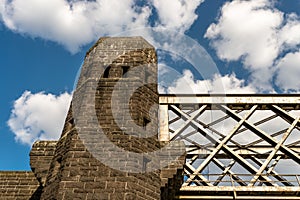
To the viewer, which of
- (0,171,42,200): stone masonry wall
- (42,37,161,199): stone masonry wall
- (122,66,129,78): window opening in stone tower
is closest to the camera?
(42,37,161,199): stone masonry wall

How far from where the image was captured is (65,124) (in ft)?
29.1

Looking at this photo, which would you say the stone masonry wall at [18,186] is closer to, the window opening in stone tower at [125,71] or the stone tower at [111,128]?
the stone tower at [111,128]

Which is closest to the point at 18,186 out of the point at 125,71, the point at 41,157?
the point at 41,157

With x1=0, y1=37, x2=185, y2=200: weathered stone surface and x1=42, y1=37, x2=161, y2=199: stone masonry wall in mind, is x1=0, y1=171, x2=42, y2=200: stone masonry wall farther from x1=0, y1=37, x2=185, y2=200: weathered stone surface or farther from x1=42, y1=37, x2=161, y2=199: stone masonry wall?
x1=42, y1=37, x2=161, y2=199: stone masonry wall

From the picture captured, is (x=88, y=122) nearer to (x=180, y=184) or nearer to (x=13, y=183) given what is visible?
(x=180, y=184)

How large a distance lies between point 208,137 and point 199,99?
132 cm

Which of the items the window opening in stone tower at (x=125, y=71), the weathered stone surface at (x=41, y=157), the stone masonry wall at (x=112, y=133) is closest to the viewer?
the stone masonry wall at (x=112, y=133)

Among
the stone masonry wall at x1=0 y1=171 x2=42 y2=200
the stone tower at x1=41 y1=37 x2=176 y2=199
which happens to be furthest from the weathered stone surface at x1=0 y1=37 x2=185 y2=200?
the stone masonry wall at x1=0 y1=171 x2=42 y2=200

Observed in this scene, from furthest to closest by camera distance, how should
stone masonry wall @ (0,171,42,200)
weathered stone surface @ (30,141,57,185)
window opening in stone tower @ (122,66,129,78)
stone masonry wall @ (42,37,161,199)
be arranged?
stone masonry wall @ (0,171,42,200) → window opening in stone tower @ (122,66,129,78) → weathered stone surface @ (30,141,57,185) → stone masonry wall @ (42,37,161,199)

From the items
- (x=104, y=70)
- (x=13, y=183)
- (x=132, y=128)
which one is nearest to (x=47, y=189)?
(x=132, y=128)

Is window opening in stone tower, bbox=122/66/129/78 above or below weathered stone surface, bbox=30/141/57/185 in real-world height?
above

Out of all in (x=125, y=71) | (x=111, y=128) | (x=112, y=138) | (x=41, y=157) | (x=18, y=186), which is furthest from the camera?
(x=18, y=186)

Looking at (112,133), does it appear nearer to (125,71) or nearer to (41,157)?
(125,71)

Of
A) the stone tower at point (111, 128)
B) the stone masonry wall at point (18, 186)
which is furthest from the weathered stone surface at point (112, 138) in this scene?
the stone masonry wall at point (18, 186)
